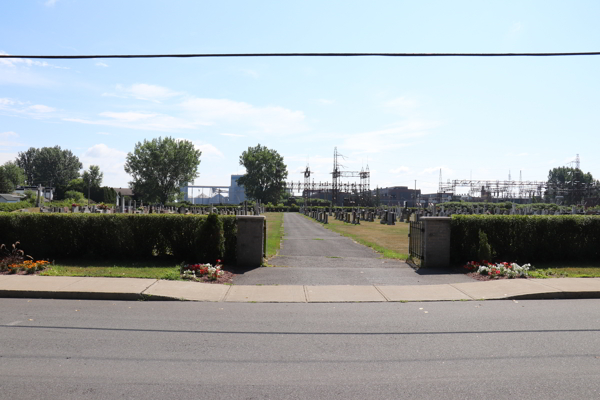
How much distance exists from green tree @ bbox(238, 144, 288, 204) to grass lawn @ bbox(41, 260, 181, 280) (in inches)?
4822

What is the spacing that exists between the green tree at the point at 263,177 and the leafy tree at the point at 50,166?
53099 mm

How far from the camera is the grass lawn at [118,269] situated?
11547 millimetres

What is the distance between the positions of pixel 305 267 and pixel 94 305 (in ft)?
21.7

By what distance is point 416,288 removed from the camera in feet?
35.6

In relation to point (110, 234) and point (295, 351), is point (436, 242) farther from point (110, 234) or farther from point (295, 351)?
point (110, 234)

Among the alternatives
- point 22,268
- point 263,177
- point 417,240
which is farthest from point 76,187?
point 417,240

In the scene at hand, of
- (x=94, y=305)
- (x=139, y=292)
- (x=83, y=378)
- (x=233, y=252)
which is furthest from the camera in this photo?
(x=233, y=252)

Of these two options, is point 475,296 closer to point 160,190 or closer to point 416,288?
point 416,288

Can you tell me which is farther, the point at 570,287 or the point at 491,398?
the point at 570,287

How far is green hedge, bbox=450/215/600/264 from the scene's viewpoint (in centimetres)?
1412

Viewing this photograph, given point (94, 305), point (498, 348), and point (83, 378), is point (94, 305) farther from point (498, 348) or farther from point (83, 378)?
point (498, 348)

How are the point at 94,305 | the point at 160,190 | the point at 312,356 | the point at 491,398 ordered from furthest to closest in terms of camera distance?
the point at 160,190 → the point at 94,305 → the point at 312,356 → the point at 491,398

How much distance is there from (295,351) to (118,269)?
7.96m

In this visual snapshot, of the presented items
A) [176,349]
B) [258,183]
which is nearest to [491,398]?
[176,349]
